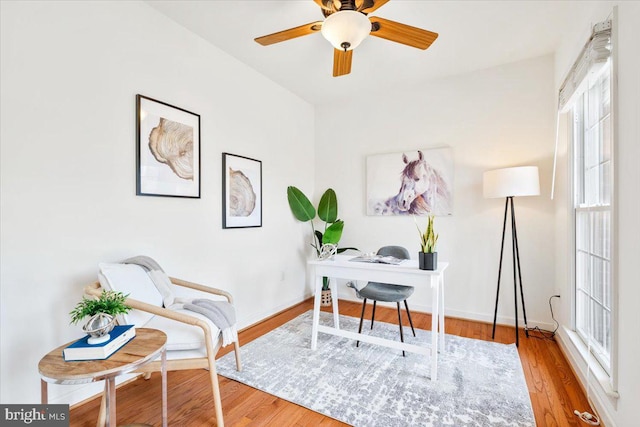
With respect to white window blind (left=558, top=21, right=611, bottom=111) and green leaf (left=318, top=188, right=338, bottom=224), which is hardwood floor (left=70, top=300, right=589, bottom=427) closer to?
white window blind (left=558, top=21, right=611, bottom=111)

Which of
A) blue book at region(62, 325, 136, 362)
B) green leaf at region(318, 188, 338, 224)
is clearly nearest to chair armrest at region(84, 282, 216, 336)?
blue book at region(62, 325, 136, 362)

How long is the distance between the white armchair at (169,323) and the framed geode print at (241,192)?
1.10 meters

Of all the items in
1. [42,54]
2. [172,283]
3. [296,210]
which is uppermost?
[42,54]

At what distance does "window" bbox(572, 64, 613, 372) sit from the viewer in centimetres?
183

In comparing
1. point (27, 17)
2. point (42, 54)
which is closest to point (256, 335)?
point (42, 54)

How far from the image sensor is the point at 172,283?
221 centimetres

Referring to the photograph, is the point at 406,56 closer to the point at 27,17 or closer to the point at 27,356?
the point at 27,17

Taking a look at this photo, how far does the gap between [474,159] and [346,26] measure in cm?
226

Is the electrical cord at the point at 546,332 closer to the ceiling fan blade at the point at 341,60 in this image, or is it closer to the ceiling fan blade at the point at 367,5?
the ceiling fan blade at the point at 341,60

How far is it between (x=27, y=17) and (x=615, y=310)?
357 cm

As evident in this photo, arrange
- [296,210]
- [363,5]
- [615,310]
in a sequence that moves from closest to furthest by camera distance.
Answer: [615,310], [363,5], [296,210]

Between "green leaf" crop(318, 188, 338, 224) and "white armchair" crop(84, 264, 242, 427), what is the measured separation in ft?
7.66

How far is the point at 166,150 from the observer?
92.5 inches

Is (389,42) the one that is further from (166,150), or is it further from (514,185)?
(166,150)
